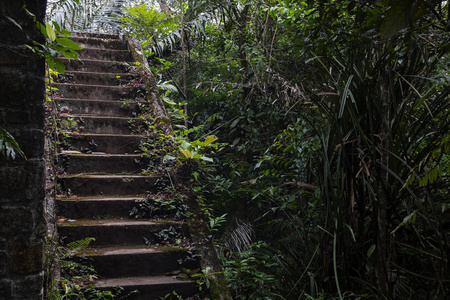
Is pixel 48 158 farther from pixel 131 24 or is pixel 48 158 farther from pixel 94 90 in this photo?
pixel 131 24

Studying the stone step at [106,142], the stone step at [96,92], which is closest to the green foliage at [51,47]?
the stone step at [106,142]

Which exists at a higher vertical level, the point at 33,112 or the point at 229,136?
the point at 33,112

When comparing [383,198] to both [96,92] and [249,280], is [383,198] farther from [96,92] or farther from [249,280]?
[96,92]

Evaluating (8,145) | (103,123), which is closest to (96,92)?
(103,123)

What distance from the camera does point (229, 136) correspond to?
5.36 meters

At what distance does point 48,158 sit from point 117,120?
3.56 ft

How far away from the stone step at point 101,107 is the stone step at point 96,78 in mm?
422

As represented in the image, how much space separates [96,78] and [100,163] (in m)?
1.46

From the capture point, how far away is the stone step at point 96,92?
4.05 m

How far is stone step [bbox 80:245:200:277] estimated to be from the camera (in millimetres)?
2520

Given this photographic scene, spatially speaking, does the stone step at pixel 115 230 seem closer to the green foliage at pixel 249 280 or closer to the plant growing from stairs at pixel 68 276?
the plant growing from stairs at pixel 68 276

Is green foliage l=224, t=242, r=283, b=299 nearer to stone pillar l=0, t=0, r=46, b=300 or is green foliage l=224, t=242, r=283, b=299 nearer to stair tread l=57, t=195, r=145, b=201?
stair tread l=57, t=195, r=145, b=201

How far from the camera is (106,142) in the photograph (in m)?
3.58

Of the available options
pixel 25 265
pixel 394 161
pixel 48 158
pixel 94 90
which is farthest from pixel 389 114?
pixel 94 90
